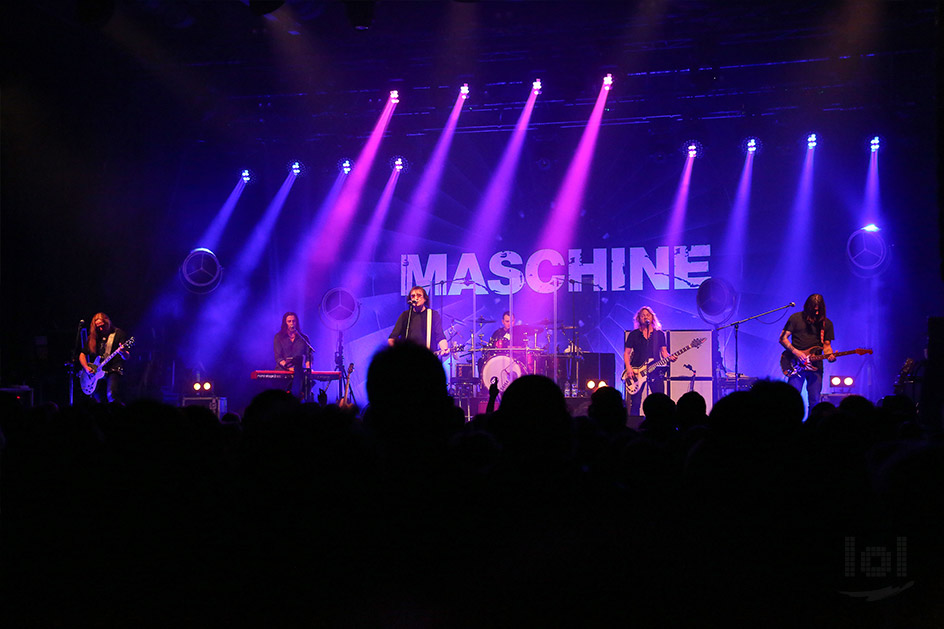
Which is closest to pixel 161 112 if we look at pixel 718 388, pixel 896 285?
pixel 718 388

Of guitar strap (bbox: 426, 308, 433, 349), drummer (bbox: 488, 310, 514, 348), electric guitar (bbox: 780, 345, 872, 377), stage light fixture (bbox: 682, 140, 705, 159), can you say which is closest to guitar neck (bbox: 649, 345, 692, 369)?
electric guitar (bbox: 780, 345, 872, 377)

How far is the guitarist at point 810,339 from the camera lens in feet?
30.3

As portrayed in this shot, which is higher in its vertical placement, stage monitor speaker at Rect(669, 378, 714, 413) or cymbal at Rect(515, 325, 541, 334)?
cymbal at Rect(515, 325, 541, 334)

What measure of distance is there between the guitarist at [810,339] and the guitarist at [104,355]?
983cm

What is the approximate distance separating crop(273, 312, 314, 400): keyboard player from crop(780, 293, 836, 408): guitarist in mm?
7414

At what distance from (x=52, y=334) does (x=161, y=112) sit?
4429 mm

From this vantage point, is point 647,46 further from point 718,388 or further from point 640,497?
point 640,497

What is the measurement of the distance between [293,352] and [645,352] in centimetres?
589

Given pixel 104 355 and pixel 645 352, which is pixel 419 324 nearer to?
pixel 645 352

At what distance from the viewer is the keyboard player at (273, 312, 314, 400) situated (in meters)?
11.5

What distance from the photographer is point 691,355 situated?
11711 millimetres

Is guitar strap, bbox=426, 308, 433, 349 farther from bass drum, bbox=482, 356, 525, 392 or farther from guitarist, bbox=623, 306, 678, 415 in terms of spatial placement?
guitarist, bbox=623, 306, 678, 415

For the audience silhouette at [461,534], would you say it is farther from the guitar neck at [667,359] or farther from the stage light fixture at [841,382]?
the stage light fixture at [841,382]

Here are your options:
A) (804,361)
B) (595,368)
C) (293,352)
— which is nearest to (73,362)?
(293,352)
